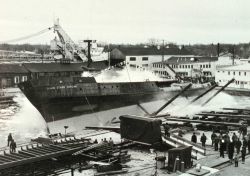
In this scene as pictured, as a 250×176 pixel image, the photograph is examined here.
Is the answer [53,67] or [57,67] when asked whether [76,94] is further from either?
[57,67]

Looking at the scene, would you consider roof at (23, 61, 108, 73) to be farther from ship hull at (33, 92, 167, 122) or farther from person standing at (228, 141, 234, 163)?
person standing at (228, 141, 234, 163)

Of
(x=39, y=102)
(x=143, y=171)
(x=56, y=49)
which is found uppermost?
(x=56, y=49)

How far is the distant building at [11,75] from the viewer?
202ft

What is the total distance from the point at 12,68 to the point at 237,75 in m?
38.2

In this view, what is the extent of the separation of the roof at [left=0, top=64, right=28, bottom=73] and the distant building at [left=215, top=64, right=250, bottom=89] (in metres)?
33.9

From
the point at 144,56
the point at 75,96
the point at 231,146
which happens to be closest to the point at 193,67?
the point at 144,56

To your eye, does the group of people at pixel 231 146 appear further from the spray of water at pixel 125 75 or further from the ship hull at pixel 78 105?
the spray of water at pixel 125 75

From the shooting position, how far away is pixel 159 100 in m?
42.5

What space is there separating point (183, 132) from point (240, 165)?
965 cm

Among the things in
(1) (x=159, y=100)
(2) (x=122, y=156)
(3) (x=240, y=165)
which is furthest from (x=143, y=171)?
(1) (x=159, y=100)

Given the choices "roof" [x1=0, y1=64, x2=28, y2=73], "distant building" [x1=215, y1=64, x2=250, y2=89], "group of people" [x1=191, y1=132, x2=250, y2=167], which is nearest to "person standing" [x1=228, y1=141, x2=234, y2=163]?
"group of people" [x1=191, y1=132, x2=250, y2=167]

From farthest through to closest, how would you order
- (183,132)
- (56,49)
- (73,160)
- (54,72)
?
(56,49)
(54,72)
(183,132)
(73,160)

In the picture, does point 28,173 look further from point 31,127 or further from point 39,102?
point 31,127

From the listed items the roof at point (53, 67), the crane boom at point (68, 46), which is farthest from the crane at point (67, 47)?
the roof at point (53, 67)
